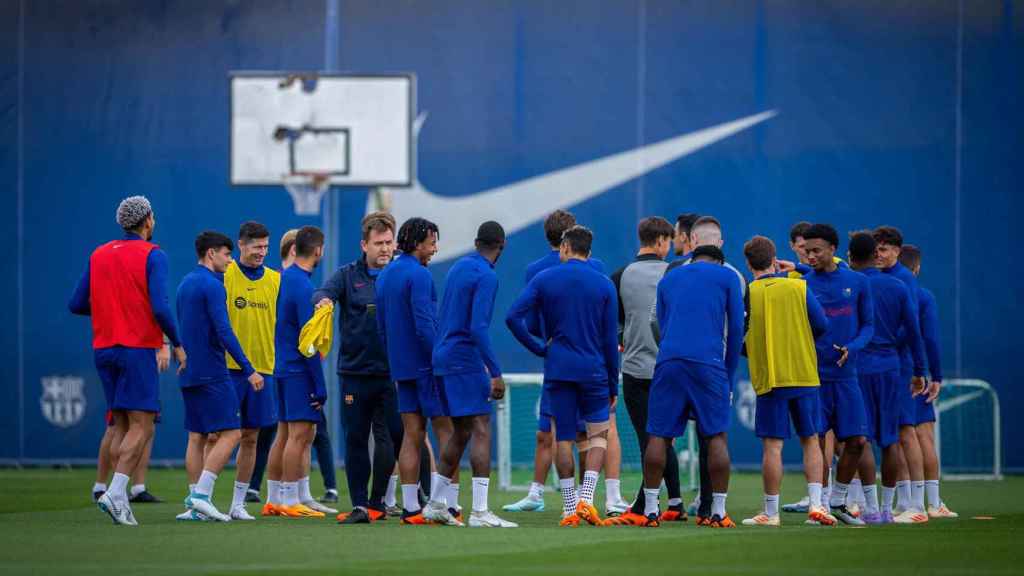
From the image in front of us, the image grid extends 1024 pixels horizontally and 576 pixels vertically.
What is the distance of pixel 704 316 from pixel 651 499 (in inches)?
A: 50.3

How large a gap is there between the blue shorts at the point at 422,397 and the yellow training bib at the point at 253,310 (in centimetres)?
216

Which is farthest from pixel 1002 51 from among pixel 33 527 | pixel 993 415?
pixel 33 527

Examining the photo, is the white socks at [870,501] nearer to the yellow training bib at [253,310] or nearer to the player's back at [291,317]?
the player's back at [291,317]

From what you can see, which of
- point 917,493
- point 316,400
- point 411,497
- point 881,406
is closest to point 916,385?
point 881,406

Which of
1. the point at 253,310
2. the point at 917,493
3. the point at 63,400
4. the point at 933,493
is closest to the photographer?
the point at 917,493

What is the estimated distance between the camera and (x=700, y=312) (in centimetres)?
1025

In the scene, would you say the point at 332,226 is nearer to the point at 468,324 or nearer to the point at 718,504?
the point at 468,324

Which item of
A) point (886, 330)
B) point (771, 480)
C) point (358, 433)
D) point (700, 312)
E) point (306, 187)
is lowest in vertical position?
point (771, 480)

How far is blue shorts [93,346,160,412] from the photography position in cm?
1057

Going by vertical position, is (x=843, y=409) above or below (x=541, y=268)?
below

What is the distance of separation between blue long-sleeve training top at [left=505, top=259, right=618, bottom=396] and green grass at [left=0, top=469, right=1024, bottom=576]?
1.08 m

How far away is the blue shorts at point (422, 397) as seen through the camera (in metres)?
10.5

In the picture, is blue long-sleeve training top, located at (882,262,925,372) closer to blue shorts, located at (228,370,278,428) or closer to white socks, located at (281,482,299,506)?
white socks, located at (281,482,299,506)

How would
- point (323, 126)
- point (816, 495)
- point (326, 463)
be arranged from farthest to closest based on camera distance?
point (323, 126) → point (326, 463) → point (816, 495)
